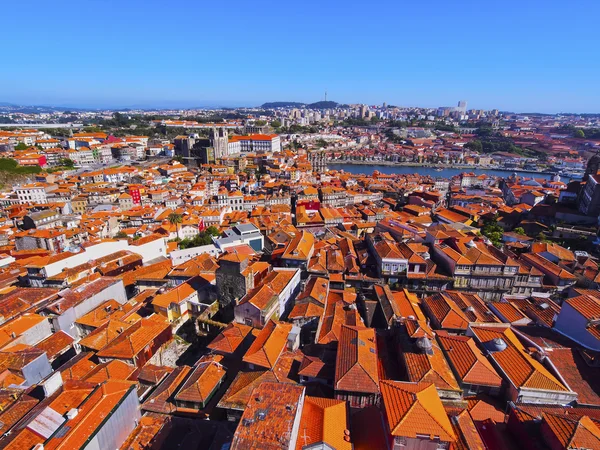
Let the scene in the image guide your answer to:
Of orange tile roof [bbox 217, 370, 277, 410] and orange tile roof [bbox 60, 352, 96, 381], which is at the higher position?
orange tile roof [bbox 217, 370, 277, 410]

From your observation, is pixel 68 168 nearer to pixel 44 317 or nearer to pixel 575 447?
pixel 44 317

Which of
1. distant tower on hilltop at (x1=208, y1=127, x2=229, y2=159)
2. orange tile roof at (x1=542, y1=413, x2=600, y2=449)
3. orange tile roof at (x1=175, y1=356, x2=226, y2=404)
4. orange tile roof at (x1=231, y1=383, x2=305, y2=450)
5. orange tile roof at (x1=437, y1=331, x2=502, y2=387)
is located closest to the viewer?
orange tile roof at (x1=231, y1=383, x2=305, y2=450)

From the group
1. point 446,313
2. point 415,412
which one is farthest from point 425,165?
point 415,412

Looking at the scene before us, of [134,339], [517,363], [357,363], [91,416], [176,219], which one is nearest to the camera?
[91,416]

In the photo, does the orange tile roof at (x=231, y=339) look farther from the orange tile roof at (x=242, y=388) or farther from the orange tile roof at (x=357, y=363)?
the orange tile roof at (x=357, y=363)

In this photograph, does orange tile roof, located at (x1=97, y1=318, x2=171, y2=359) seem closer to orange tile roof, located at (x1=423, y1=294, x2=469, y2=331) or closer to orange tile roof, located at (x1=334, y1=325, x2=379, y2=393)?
orange tile roof, located at (x1=334, y1=325, x2=379, y2=393)

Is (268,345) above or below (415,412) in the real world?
below

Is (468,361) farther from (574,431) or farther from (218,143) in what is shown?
(218,143)

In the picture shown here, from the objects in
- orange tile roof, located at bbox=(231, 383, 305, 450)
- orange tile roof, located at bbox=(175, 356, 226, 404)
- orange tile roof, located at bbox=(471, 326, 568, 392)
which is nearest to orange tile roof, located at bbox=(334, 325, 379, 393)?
orange tile roof, located at bbox=(231, 383, 305, 450)

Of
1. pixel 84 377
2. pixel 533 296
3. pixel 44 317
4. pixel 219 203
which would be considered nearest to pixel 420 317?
pixel 533 296
